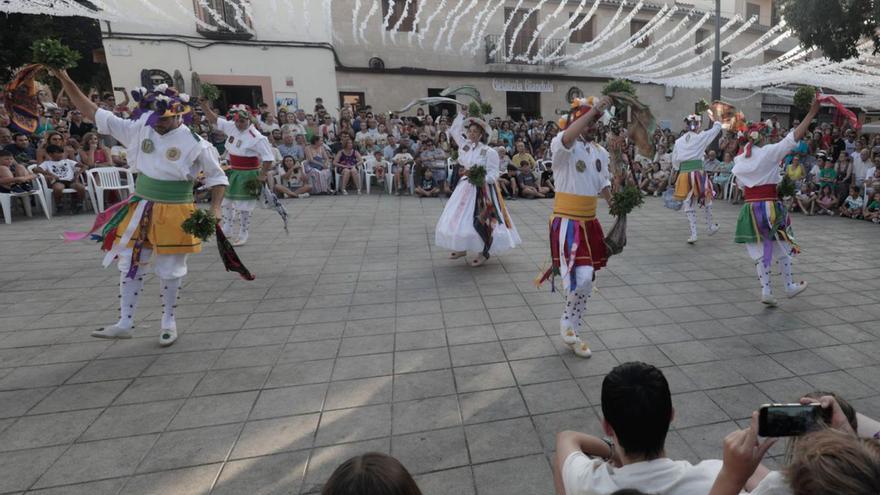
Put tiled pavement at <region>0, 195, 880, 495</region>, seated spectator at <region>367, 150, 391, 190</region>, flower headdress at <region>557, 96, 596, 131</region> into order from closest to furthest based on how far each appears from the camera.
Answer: tiled pavement at <region>0, 195, 880, 495</region> → flower headdress at <region>557, 96, 596, 131</region> → seated spectator at <region>367, 150, 391, 190</region>

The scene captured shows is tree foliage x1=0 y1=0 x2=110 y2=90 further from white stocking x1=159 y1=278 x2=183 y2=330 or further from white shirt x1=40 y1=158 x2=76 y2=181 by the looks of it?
white stocking x1=159 y1=278 x2=183 y2=330

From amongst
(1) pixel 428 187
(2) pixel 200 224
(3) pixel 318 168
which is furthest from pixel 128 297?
(1) pixel 428 187

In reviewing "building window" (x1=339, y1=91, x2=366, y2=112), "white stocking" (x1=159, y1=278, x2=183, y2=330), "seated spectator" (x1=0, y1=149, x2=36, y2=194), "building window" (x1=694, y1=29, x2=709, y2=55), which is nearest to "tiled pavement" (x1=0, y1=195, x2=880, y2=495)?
"white stocking" (x1=159, y1=278, x2=183, y2=330)

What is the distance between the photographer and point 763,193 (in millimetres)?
4965

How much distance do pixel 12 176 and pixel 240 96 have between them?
28.7 feet

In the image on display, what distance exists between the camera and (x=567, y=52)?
21.3 m

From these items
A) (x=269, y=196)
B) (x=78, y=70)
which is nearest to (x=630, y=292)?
(x=269, y=196)

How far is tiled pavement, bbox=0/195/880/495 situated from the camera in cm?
271

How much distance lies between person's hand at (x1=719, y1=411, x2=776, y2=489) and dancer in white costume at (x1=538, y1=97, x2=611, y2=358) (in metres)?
2.49

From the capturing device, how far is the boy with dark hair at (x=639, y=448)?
1541 millimetres

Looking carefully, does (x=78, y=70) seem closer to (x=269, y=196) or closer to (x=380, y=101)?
(x=380, y=101)

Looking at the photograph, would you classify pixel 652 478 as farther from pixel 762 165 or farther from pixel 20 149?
pixel 20 149

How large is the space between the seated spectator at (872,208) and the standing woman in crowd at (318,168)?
11.7 m

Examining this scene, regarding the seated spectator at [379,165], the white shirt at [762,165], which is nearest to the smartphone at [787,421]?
the white shirt at [762,165]
